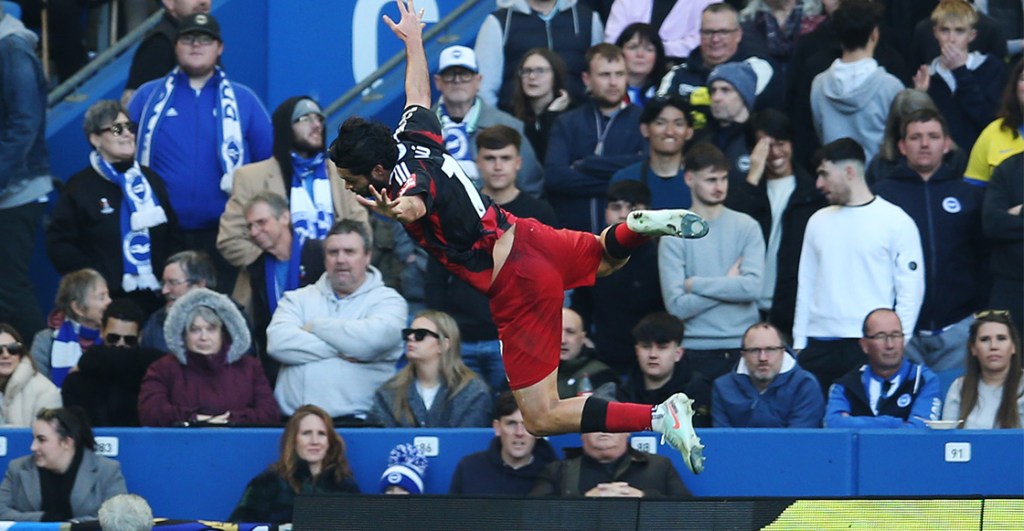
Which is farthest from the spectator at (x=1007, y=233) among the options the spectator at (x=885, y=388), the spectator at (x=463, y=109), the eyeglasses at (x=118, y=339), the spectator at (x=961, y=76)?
the eyeglasses at (x=118, y=339)

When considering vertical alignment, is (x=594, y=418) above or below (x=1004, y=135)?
below

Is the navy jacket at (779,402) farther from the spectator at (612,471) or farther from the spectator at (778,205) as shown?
the spectator at (778,205)

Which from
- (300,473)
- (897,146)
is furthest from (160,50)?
(897,146)

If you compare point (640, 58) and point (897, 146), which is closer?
point (897, 146)

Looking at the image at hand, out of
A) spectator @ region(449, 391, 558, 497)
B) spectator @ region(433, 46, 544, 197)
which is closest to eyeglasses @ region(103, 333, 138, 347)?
spectator @ region(449, 391, 558, 497)

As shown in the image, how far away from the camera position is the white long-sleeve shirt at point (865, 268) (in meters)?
9.96

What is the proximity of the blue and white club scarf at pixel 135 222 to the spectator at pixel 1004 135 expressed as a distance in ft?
15.1

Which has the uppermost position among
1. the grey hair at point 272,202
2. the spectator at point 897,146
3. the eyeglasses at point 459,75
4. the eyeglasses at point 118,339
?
the eyeglasses at point 459,75

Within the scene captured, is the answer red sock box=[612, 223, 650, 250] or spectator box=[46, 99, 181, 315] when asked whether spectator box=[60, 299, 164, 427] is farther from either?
red sock box=[612, 223, 650, 250]

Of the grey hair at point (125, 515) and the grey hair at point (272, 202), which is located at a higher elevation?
the grey hair at point (272, 202)

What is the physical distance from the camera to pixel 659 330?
9477mm

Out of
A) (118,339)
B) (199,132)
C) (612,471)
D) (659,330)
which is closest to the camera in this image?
(612,471)

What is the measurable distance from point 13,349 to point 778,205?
415 centimetres

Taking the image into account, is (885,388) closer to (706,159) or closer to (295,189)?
(706,159)
